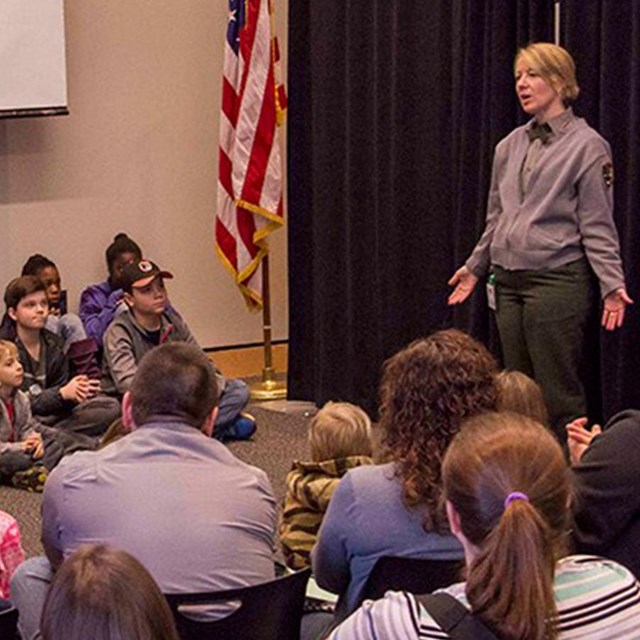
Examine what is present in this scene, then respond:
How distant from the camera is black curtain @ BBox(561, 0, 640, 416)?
201 inches

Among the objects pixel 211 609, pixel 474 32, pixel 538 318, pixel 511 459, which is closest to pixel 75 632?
pixel 511 459

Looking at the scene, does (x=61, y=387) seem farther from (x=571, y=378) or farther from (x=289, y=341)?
(x=571, y=378)

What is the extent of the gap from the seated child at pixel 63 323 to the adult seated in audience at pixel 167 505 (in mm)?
3075

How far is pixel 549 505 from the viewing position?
190 cm

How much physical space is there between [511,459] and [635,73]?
3437 millimetres

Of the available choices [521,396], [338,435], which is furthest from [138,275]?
[521,396]

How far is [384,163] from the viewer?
20.4 feet

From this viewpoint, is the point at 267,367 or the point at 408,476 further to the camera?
the point at 267,367

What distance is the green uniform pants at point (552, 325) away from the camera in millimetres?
4945

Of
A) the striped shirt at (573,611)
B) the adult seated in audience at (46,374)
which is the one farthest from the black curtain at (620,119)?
the striped shirt at (573,611)

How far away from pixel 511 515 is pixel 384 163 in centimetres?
451

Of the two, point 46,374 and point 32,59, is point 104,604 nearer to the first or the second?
point 46,374

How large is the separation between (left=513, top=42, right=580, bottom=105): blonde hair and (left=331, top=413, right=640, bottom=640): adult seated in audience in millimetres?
3040

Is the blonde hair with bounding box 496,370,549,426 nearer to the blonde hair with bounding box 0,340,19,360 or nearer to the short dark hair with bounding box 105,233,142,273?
the blonde hair with bounding box 0,340,19,360
